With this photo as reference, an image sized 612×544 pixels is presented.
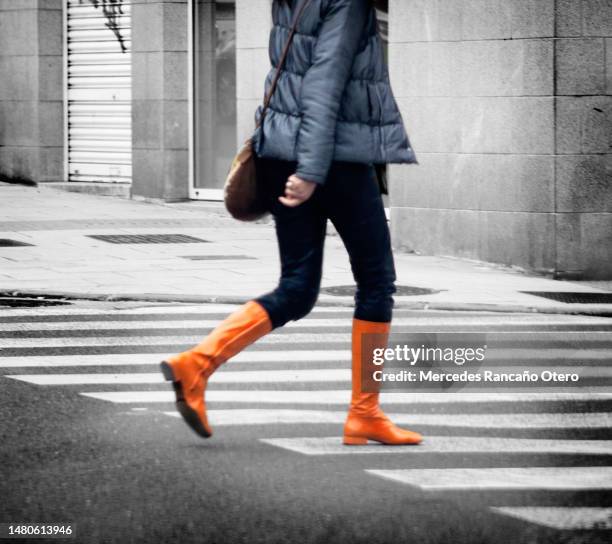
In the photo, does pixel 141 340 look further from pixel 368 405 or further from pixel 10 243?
pixel 10 243

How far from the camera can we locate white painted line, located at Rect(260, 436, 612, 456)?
5.54 meters

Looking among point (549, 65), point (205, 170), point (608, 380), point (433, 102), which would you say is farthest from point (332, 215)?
point (205, 170)

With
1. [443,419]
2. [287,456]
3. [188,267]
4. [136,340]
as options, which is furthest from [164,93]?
[287,456]

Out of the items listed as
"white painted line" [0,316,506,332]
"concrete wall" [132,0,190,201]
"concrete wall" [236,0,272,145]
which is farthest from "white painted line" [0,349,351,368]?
"concrete wall" [132,0,190,201]

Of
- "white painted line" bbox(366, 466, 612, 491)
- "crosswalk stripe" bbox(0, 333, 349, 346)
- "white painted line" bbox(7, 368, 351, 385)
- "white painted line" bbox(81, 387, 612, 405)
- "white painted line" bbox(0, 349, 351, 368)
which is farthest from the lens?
"crosswalk stripe" bbox(0, 333, 349, 346)

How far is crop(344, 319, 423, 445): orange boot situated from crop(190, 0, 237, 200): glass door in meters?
12.8

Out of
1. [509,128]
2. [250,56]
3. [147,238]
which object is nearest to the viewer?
[509,128]

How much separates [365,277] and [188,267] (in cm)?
699

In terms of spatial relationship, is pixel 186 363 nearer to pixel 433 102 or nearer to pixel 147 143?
pixel 433 102

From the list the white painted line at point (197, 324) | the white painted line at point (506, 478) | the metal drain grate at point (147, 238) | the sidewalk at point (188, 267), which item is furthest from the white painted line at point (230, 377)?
the metal drain grate at point (147, 238)

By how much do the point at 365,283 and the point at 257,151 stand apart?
0.62 meters

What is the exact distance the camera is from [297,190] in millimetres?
5309

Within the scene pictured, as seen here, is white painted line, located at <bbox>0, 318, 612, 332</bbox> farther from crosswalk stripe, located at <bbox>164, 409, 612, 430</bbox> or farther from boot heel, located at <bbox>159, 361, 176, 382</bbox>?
boot heel, located at <bbox>159, 361, 176, 382</bbox>

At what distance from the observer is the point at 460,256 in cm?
1358
